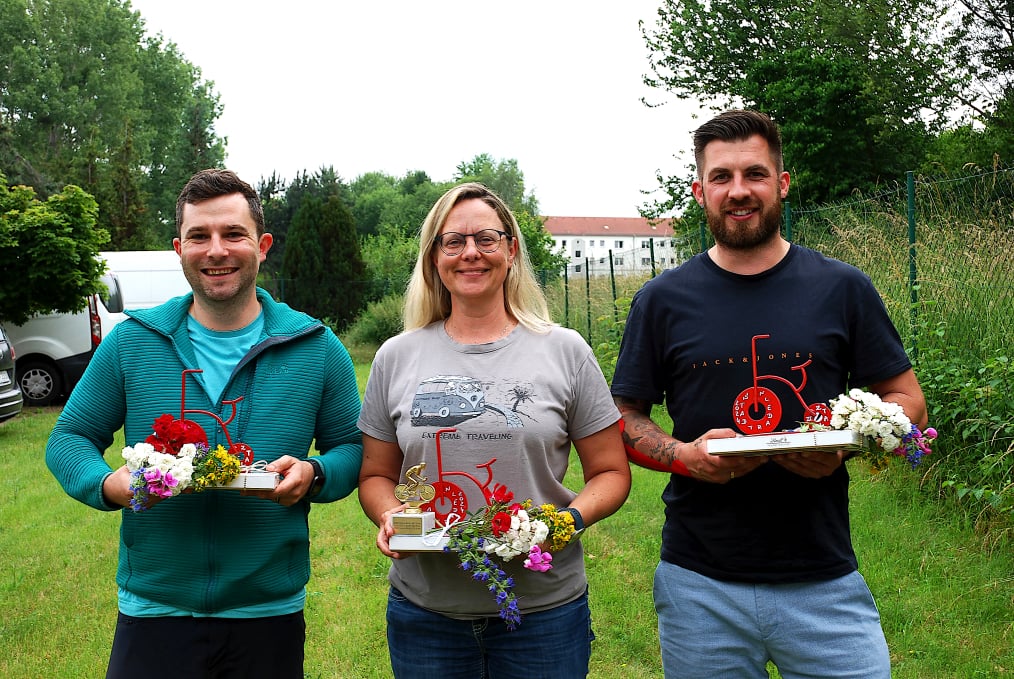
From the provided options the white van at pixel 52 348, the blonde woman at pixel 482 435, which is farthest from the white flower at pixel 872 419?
the white van at pixel 52 348

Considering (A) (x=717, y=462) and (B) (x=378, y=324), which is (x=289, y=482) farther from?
(B) (x=378, y=324)

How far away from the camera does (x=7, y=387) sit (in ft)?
34.6

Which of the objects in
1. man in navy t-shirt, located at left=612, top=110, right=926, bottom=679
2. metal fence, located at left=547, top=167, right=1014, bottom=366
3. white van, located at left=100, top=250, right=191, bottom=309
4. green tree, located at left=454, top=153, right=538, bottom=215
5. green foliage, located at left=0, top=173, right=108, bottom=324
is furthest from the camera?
green tree, located at left=454, top=153, right=538, bottom=215

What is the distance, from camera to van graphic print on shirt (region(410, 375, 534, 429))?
2.40m

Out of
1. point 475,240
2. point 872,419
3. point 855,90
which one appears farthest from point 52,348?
point 855,90

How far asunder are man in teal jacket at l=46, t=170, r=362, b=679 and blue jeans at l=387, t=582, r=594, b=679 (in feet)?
1.27

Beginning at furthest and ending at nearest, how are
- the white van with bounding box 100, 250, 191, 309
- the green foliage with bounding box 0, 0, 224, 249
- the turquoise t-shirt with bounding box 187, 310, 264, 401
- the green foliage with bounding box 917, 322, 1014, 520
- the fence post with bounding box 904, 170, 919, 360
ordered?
the green foliage with bounding box 0, 0, 224, 249, the white van with bounding box 100, 250, 191, 309, the fence post with bounding box 904, 170, 919, 360, the green foliage with bounding box 917, 322, 1014, 520, the turquoise t-shirt with bounding box 187, 310, 264, 401

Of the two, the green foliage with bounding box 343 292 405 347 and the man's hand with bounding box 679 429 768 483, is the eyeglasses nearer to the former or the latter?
the man's hand with bounding box 679 429 768 483

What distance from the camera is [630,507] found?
702cm

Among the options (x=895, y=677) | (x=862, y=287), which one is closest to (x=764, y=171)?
(x=862, y=287)

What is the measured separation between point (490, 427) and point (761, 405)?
71cm

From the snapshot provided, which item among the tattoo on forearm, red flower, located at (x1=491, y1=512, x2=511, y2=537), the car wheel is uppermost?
the tattoo on forearm

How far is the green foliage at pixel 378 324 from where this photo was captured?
22.9m

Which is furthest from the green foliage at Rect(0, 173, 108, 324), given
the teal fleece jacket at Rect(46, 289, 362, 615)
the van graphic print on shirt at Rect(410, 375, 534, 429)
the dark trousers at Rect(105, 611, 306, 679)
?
the van graphic print on shirt at Rect(410, 375, 534, 429)
